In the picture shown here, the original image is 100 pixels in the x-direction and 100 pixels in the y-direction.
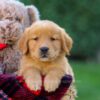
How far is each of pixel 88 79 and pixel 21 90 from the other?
1289 centimetres

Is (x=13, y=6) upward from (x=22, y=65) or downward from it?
upward

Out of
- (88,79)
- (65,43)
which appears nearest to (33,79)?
(65,43)

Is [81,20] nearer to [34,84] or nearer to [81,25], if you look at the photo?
[81,25]

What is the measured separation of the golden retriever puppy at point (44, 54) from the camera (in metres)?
3.59

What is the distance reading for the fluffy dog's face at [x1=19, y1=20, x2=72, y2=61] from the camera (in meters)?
3.61

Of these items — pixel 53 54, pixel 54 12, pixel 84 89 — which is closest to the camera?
pixel 53 54

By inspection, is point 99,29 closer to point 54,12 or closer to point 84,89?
point 54,12

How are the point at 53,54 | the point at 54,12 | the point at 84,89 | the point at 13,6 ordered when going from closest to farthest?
the point at 53,54 < the point at 13,6 < the point at 84,89 < the point at 54,12

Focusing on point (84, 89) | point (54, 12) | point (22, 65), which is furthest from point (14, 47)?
point (54, 12)

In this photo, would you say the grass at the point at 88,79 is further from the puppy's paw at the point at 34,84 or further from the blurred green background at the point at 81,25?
the puppy's paw at the point at 34,84

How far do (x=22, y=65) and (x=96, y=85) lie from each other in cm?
1231

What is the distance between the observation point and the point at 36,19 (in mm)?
4086

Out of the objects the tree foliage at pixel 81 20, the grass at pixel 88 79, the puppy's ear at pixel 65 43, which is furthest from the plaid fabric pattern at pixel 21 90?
the tree foliage at pixel 81 20

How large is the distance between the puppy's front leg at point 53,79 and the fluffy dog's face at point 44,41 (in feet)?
0.27
